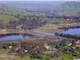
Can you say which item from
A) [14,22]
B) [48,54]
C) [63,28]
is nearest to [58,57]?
[48,54]

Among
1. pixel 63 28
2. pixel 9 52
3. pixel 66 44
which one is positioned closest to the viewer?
pixel 9 52

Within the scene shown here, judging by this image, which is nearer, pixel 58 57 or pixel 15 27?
pixel 58 57

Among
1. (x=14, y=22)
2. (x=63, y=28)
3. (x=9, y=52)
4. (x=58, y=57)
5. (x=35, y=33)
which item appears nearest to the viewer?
(x=58, y=57)

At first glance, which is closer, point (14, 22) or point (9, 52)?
point (9, 52)

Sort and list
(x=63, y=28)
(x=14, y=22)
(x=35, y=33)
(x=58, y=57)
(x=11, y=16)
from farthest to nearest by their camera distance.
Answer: (x=11, y=16) < (x=14, y=22) < (x=63, y=28) < (x=35, y=33) < (x=58, y=57)

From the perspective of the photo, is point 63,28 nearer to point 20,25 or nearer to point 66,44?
point 20,25

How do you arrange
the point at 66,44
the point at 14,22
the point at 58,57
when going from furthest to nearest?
the point at 14,22 < the point at 66,44 < the point at 58,57

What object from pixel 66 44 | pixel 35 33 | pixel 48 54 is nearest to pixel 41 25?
pixel 35 33

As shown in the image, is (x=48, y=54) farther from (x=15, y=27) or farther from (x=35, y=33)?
(x=15, y=27)

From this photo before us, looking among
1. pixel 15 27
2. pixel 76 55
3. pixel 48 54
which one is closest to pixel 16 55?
pixel 48 54
